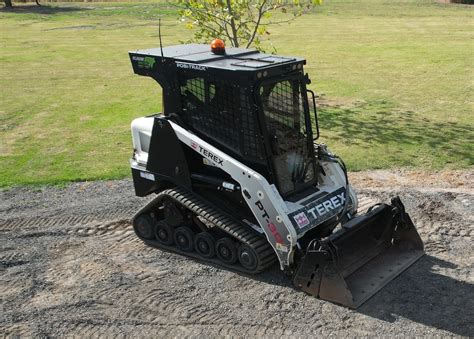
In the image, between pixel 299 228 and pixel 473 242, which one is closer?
pixel 299 228

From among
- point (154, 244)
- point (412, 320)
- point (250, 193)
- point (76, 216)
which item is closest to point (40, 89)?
point (76, 216)

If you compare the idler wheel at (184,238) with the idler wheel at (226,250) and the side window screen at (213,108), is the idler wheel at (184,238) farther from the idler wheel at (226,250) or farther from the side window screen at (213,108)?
the side window screen at (213,108)

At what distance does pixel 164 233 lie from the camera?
25.3ft

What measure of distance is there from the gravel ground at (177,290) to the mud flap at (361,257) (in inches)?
5.2

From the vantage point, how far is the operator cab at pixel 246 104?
6.54 m

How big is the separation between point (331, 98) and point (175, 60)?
1070 centimetres

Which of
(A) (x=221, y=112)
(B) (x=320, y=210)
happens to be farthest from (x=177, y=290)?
(A) (x=221, y=112)

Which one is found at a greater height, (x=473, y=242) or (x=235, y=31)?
(x=235, y=31)

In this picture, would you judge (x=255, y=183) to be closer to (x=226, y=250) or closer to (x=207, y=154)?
(x=207, y=154)

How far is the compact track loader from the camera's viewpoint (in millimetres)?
6477

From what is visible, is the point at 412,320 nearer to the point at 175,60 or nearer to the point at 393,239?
the point at 393,239

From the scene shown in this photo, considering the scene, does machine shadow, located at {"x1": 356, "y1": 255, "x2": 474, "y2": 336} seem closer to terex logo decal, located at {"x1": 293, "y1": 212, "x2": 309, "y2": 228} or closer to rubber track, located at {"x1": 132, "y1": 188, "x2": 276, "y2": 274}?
terex logo decal, located at {"x1": 293, "y1": 212, "x2": 309, "y2": 228}

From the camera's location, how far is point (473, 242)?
25.1 ft

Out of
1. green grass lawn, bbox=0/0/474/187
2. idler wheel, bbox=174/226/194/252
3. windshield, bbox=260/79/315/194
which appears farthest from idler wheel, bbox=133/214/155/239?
green grass lawn, bbox=0/0/474/187
